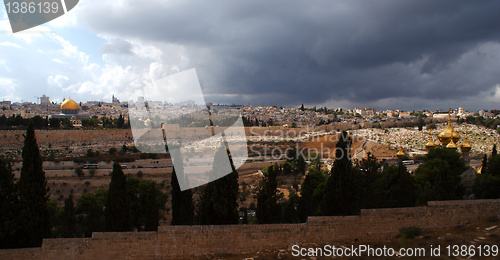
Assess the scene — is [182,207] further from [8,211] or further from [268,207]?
[8,211]

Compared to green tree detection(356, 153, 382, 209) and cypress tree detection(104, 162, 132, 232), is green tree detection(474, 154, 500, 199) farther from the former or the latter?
cypress tree detection(104, 162, 132, 232)

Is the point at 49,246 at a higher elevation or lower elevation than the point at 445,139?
lower

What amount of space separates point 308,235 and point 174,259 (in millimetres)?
3445

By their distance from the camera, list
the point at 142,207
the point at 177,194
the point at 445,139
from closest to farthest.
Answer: the point at 177,194
the point at 142,207
the point at 445,139

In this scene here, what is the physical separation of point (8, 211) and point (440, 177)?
1403 centimetres

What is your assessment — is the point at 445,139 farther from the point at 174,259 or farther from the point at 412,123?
the point at 412,123

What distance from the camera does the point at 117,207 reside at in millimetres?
10141

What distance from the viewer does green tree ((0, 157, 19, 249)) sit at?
912cm

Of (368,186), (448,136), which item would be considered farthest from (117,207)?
(448,136)

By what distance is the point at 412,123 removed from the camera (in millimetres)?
92000

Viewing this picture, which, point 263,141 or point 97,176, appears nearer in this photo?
point 97,176

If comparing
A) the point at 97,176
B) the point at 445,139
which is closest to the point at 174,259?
the point at 445,139

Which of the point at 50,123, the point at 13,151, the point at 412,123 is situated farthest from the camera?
the point at 412,123

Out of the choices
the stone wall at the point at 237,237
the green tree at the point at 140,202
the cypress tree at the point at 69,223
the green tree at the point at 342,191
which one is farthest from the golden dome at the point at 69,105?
the green tree at the point at 342,191
